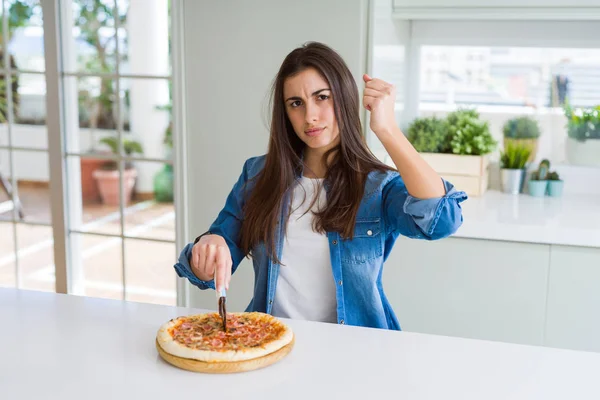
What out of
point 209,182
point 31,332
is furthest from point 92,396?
point 209,182

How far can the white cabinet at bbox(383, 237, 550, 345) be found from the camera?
8.68 feet

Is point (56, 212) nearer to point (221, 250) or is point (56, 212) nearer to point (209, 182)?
point (209, 182)

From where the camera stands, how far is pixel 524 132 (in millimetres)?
3273

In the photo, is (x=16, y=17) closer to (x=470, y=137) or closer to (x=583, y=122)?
(x=470, y=137)

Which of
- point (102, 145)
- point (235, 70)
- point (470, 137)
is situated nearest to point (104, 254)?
point (102, 145)

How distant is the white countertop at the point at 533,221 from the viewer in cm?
259

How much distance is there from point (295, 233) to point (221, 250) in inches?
11.5

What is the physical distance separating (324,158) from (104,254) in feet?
19.8

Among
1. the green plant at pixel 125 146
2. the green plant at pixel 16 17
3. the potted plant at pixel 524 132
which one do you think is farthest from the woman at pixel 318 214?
the green plant at pixel 125 146

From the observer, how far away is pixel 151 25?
30.4ft

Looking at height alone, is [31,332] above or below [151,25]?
below

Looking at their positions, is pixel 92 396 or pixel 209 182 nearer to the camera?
pixel 92 396

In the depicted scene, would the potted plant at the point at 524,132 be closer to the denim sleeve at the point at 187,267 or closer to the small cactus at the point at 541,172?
the small cactus at the point at 541,172

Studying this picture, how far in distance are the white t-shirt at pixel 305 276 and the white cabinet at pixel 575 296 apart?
1.14m
